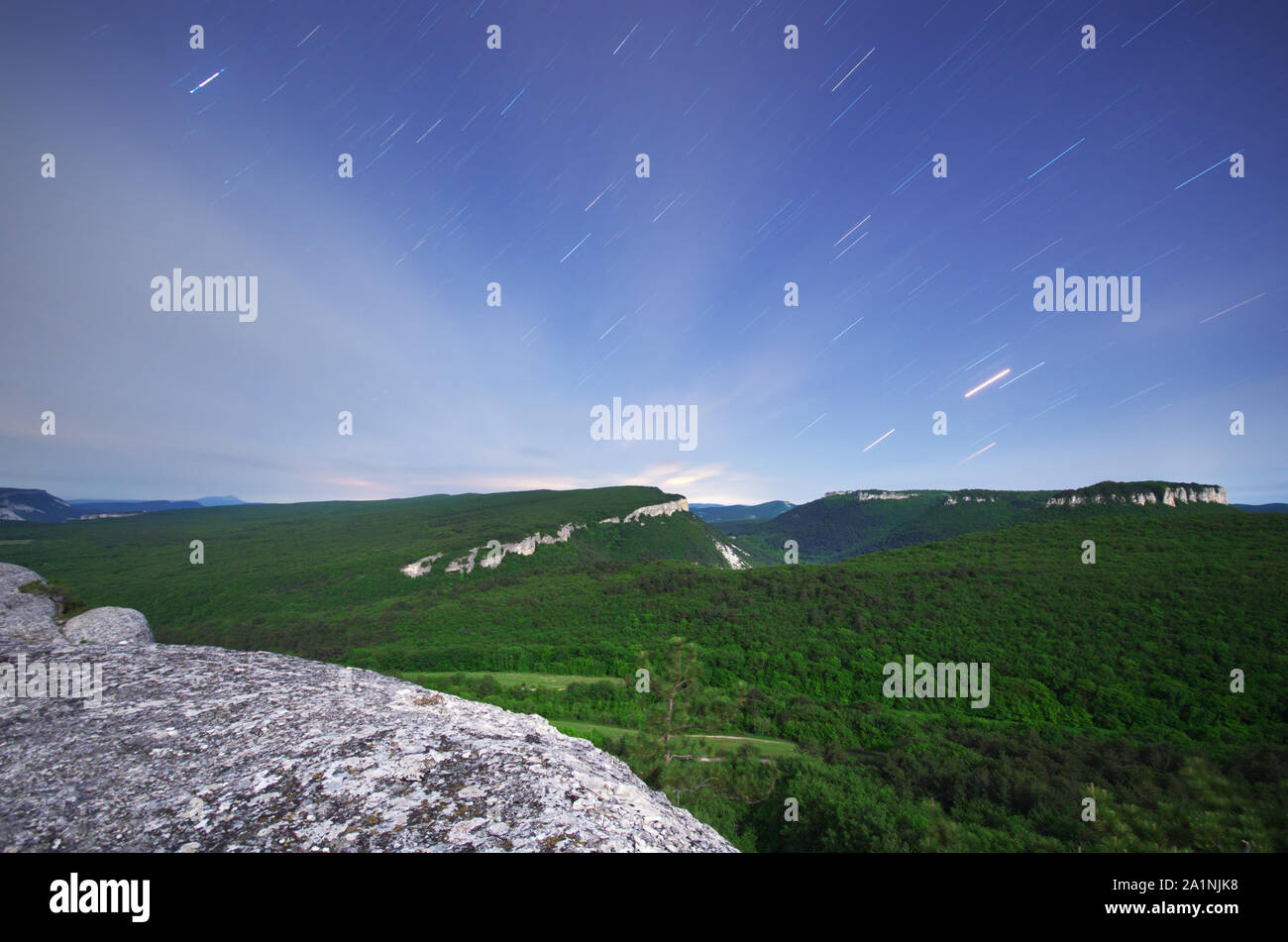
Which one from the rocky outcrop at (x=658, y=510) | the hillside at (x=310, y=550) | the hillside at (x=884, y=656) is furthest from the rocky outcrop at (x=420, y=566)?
the rocky outcrop at (x=658, y=510)

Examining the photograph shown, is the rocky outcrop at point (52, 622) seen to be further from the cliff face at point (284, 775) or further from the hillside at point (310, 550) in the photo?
the hillside at point (310, 550)

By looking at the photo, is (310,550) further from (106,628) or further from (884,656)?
(884,656)

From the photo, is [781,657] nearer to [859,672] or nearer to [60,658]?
[859,672]

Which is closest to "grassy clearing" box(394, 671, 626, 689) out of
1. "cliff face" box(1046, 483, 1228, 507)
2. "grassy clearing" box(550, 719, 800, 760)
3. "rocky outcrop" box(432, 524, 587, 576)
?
"grassy clearing" box(550, 719, 800, 760)

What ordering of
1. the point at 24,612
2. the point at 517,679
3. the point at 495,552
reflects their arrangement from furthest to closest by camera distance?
the point at 495,552, the point at 517,679, the point at 24,612

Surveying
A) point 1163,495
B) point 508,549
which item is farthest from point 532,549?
point 1163,495

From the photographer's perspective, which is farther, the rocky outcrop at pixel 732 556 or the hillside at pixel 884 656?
the rocky outcrop at pixel 732 556
